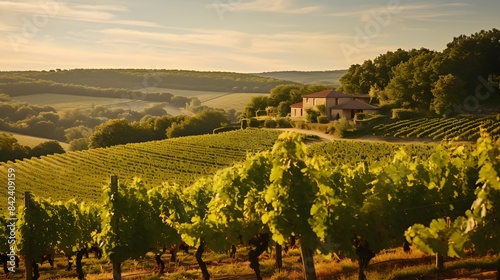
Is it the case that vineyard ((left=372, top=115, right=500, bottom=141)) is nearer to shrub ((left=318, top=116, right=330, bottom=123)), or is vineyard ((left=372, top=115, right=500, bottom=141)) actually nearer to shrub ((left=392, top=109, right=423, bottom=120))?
shrub ((left=392, top=109, right=423, bottom=120))

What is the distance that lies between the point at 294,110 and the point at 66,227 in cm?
7785

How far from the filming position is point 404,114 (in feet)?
254

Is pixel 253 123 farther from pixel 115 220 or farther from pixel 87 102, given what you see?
pixel 87 102

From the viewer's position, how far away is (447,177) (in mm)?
16906

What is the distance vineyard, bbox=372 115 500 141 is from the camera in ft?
207

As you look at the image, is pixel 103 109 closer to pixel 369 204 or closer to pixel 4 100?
pixel 4 100

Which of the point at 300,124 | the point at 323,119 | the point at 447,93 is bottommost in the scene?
the point at 300,124

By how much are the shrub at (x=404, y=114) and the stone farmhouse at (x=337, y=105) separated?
16.9 feet

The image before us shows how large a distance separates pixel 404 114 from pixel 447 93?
684cm

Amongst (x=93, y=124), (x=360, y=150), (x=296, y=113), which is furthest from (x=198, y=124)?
(x=360, y=150)

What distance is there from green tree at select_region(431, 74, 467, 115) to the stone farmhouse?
9980mm

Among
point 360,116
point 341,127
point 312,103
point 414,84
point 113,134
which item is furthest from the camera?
point 113,134

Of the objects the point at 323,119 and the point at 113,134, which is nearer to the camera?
the point at 323,119

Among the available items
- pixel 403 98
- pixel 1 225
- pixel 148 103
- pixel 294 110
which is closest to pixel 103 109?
pixel 148 103
